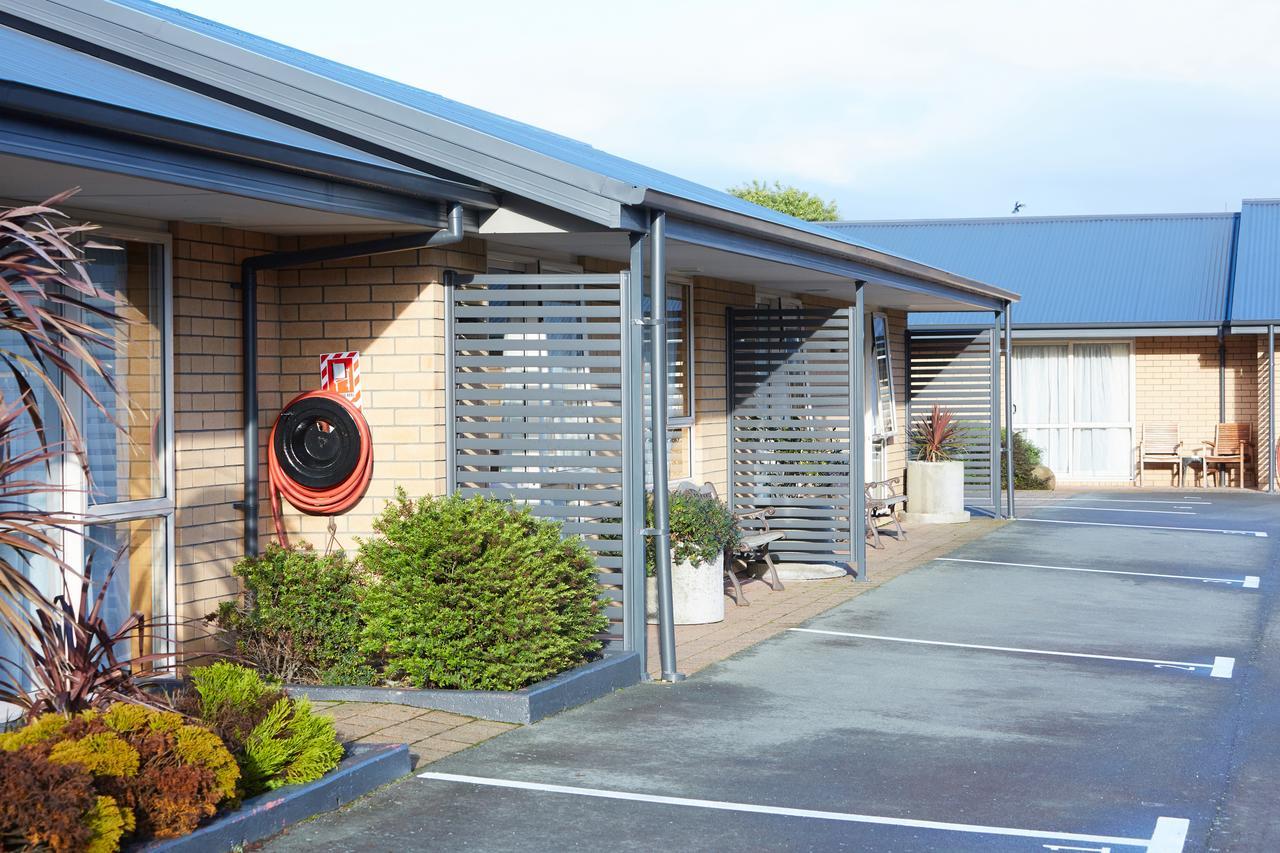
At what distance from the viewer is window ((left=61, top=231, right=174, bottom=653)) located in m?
7.86

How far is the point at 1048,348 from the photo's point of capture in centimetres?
2703

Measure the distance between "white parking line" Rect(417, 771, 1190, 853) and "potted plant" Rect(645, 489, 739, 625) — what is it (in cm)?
405

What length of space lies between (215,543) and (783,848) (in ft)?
14.7

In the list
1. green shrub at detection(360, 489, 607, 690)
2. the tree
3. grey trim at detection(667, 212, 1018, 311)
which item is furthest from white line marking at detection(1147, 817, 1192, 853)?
the tree

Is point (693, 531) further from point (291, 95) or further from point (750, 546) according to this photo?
point (291, 95)

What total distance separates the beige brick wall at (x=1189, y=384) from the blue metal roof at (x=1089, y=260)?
89 centimetres

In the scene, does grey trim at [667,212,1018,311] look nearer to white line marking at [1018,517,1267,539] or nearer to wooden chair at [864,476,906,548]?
wooden chair at [864,476,906,548]

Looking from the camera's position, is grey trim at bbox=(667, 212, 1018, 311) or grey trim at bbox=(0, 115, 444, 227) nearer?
grey trim at bbox=(0, 115, 444, 227)

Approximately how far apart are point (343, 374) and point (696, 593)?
324 cm

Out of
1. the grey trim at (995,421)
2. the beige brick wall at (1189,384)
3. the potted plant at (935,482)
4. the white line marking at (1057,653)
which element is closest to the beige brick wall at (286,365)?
the white line marking at (1057,653)

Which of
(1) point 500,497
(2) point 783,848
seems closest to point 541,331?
(1) point 500,497

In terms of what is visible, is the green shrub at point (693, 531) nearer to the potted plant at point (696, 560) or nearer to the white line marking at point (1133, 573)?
the potted plant at point (696, 560)

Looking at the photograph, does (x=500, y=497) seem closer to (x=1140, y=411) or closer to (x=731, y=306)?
(x=731, y=306)

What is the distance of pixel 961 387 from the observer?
841 inches
